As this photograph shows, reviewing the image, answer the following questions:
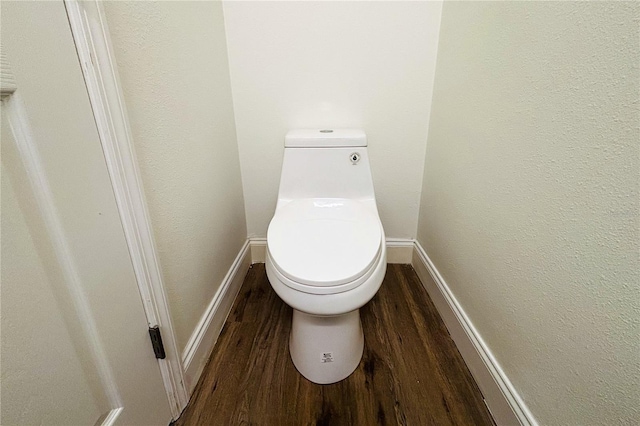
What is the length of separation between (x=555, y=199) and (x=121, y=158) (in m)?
0.87

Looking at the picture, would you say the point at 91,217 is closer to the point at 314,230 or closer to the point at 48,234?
the point at 48,234

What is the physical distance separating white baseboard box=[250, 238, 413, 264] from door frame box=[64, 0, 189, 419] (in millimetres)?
767

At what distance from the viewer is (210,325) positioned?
102 cm

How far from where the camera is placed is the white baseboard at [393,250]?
1506 millimetres

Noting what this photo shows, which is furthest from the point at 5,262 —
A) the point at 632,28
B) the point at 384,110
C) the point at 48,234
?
the point at 384,110

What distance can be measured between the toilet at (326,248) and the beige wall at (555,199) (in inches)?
13.1

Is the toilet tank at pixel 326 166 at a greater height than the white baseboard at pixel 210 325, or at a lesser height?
greater

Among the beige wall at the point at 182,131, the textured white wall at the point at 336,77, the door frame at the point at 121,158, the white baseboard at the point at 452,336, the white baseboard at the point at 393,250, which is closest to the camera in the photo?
the door frame at the point at 121,158

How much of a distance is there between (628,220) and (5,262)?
2.93 feet

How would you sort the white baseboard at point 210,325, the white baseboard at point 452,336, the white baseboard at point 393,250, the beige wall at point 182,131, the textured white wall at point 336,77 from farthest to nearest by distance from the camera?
the white baseboard at point 393,250, the textured white wall at point 336,77, the white baseboard at point 210,325, the white baseboard at point 452,336, the beige wall at point 182,131

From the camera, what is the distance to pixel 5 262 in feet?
1.24

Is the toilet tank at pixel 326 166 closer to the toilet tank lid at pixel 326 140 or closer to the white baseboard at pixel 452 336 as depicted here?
the toilet tank lid at pixel 326 140

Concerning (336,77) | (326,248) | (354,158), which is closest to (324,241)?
(326,248)

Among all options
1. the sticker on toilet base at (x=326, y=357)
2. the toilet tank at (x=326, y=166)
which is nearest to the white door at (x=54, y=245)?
the sticker on toilet base at (x=326, y=357)
